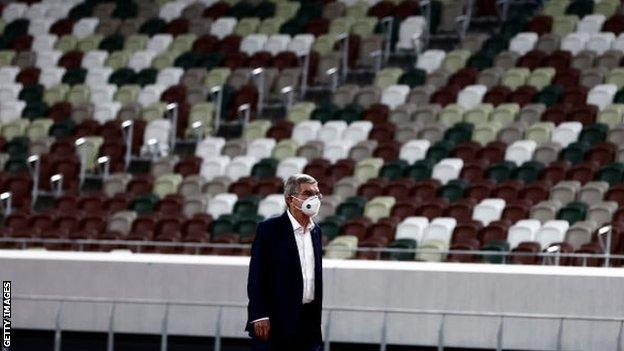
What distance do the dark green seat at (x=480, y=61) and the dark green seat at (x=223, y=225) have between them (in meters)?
5.64

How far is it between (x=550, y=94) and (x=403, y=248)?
5.16 metres

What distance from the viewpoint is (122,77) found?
93.3 ft

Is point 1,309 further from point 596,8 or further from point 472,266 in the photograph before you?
point 596,8

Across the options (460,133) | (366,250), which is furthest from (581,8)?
(366,250)

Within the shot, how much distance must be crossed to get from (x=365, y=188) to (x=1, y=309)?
320 inches

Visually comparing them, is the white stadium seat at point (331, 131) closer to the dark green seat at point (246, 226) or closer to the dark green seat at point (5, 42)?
the dark green seat at point (246, 226)

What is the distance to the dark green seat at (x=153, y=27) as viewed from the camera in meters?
30.0

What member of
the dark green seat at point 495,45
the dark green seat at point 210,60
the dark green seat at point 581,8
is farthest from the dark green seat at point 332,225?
the dark green seat at point 210,60

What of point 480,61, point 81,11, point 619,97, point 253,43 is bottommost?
point 619,97

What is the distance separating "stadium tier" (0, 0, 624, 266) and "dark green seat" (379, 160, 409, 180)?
0.02 metres

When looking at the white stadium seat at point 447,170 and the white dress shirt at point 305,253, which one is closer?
the white dress shirt at point 305,253

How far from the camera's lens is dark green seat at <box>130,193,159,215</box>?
77.6 ft

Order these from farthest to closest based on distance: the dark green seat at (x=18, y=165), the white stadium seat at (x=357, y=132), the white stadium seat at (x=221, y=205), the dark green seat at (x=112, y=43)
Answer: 1. the dark green seat at (x=112, y=43)
2. the dark green seat at (x=18, y=165)
3. the white stadium seat at (x=357, y=132)
4. the white stadium seat at (x=221, y=205)

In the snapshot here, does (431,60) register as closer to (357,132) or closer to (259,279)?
(357,132)
